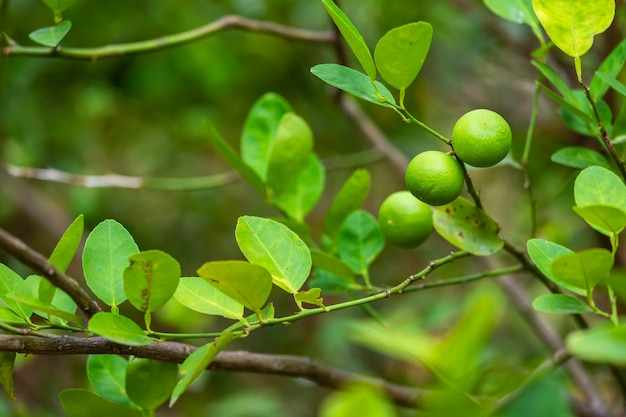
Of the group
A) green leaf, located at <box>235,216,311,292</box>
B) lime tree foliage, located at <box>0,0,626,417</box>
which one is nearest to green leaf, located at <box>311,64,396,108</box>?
lime tree foliage, located at <box>0,0,626,417</box>

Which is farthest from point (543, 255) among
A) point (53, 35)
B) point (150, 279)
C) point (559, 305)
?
point (53, 35)

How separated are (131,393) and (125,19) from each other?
1.16 m

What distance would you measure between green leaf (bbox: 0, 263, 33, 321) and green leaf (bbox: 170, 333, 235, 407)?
0.14 metres

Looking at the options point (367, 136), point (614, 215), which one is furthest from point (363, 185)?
point (367, 136)

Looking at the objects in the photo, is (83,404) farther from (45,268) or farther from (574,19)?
(574,19)

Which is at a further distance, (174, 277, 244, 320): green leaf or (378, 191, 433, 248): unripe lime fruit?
(378, 191, 433, 248): unripe lime fruit

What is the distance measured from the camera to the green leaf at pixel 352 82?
0.49 m

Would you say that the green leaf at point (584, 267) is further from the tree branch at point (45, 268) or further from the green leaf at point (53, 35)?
the green leaf at point (53, 35)

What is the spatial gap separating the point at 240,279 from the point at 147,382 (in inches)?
7.2

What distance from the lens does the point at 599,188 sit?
0.49 metres

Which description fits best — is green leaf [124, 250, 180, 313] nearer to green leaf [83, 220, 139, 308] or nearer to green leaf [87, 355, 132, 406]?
green leaf [83, 220, 139, 308]

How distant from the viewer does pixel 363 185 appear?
0.71 m

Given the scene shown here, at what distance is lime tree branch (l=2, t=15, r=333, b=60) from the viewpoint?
0.75 m

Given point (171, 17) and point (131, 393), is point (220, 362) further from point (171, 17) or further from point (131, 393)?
point (171, 17)
